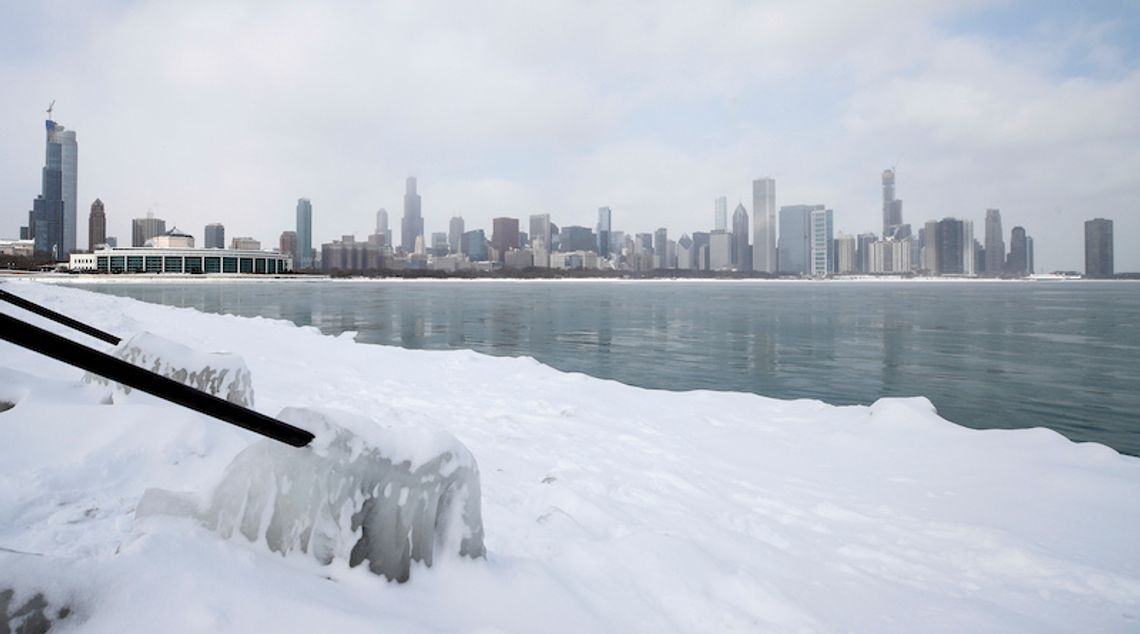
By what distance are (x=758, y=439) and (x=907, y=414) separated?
104 inches

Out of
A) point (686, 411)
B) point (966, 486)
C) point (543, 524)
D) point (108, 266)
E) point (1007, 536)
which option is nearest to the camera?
point (543, 524)

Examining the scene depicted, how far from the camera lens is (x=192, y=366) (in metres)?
5.93

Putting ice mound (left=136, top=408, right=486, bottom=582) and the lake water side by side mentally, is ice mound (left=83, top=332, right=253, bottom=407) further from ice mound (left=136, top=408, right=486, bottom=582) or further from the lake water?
the lake water

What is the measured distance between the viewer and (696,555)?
4.42 metres

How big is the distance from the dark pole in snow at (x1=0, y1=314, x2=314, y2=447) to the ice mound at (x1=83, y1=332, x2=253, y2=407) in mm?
3427

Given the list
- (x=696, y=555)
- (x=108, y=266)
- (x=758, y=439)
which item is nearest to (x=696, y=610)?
(x=696, y=555)

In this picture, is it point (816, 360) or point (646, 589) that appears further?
point (816, 360)

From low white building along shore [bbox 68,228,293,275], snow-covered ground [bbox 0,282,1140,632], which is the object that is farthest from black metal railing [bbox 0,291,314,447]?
low white building along shore [bbox 68,228,293,275]

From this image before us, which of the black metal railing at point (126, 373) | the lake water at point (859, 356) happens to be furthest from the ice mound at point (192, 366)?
the lake water at point (859, 356)

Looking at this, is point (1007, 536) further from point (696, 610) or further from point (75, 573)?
point (75, 573)

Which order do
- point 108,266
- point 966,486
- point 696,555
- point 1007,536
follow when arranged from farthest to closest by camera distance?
point 108,266 → point 966,486 → point 1007,536 → point 696,555

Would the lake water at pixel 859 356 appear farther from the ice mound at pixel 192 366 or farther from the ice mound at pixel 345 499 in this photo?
the ice mound at pixel 345 499

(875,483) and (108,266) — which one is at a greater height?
(108,266)

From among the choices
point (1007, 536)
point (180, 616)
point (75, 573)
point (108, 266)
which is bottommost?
point (1007, 536)
